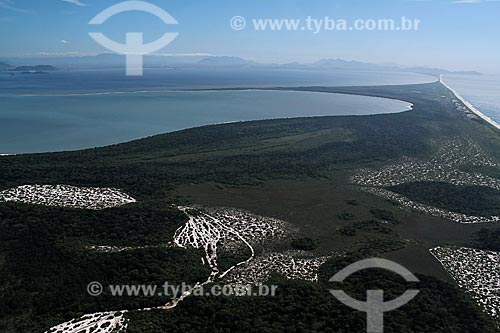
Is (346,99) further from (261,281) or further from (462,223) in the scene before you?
(261,281)

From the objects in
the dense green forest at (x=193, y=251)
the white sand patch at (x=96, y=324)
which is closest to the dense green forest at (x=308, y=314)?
the dense green forest at (x=193, y=251)

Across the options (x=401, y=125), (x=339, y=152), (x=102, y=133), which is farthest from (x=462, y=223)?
(x=102, y=133)

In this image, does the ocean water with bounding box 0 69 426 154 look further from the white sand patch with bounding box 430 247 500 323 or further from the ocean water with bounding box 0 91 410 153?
the white sand patch with bounding box 430 247 500 323

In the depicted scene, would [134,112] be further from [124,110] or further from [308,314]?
[308,314]

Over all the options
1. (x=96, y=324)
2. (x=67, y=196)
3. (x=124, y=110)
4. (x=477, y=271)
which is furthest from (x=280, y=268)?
(x=124, y=110)

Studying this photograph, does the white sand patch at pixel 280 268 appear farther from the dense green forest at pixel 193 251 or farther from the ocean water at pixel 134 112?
the ocean water at pixel 134 112

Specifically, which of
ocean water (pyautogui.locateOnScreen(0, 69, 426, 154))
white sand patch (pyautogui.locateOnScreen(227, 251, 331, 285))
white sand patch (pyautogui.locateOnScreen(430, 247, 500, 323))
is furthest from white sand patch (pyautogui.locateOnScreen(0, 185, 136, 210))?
white sand patch (pyautogui.locateOnScreen(430, 247, 500, 323))
